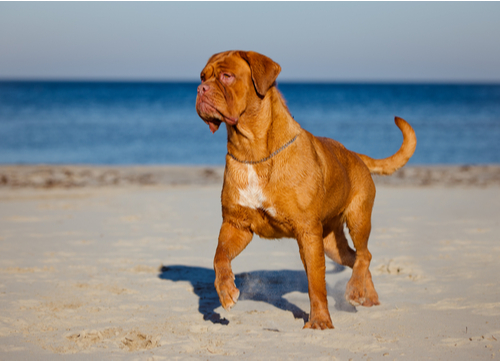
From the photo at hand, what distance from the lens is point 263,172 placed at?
4.00m

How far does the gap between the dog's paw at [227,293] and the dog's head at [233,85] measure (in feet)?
3.81

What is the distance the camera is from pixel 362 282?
4.59 m

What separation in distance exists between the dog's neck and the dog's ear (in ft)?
0.46

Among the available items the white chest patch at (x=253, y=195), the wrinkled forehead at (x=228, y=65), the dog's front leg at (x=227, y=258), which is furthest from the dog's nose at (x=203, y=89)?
the dog's front leg at (x=227, y=258)

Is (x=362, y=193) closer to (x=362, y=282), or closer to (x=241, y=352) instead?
(x=362, y=282)

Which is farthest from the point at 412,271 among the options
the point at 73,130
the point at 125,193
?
the point at 73,130

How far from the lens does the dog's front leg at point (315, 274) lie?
4.00 metres

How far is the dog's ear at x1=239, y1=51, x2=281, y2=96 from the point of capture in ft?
12.5

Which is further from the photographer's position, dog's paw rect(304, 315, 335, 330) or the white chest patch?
dog's paw rect(304, 315, 335, 330)

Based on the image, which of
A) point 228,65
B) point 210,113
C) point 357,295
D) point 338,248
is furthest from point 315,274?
point 228,65

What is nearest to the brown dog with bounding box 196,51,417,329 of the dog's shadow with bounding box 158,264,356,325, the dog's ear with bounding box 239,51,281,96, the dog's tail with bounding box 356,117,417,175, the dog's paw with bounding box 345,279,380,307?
the dog's ear with bounding box 239,51,281,96

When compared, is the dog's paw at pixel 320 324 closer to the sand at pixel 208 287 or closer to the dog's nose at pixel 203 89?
the sand at pixel 208 287

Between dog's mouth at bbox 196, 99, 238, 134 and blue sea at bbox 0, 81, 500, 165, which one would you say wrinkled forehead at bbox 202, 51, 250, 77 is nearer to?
dog's mouth at bbox 196, 99, 238, 134

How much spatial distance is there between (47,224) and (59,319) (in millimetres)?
3917
